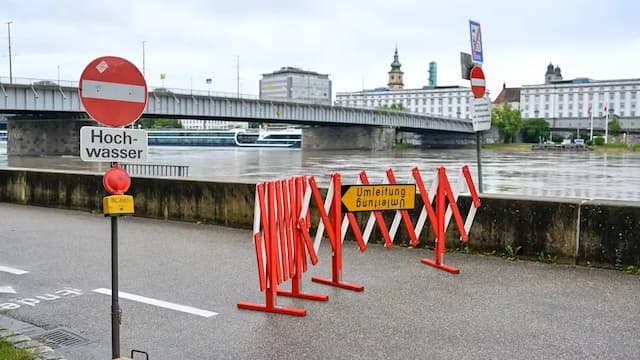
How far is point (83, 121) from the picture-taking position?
74.2m

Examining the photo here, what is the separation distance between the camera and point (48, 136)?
7488cm

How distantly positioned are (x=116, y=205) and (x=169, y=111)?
63403mm

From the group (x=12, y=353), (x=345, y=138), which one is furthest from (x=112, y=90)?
(x=345, y=138)

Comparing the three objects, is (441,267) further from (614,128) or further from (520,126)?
(614,128)

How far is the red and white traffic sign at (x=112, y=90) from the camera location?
516 centimetres

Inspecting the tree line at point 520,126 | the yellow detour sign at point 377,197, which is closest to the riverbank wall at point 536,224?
the yellow detour sign at point 377,197

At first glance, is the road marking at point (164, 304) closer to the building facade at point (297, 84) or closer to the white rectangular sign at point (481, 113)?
the white rectangular sign at point (481, 113)

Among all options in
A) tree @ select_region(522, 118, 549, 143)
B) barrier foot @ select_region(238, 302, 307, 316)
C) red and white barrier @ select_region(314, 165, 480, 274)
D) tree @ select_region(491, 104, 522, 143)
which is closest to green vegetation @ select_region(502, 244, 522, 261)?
red and white barrier @ select_region(314, 165, 480, 274)

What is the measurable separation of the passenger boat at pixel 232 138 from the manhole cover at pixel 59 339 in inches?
4717

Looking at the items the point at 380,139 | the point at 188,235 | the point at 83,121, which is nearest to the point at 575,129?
the point at 380,139

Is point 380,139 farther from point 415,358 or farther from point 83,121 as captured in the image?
point 415,358

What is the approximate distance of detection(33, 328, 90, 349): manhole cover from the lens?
5657 millimetres

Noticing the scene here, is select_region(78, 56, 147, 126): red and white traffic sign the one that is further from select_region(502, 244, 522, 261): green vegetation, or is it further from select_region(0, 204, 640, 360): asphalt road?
select_region(502, 244, 522, 261): green vegetation

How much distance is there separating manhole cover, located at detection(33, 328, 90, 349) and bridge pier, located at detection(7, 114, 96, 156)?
235 ft
